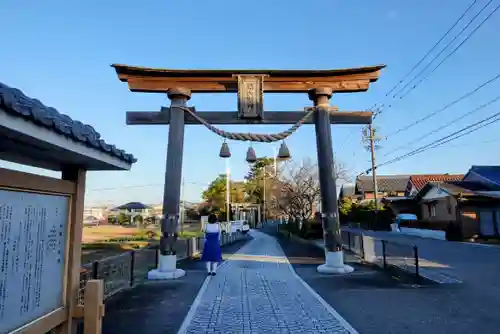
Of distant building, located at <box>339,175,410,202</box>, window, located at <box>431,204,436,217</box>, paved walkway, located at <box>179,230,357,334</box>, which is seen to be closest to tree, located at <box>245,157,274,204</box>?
distant building, located at <box>339,175,410,202</box>

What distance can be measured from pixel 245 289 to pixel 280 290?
0.77 meters

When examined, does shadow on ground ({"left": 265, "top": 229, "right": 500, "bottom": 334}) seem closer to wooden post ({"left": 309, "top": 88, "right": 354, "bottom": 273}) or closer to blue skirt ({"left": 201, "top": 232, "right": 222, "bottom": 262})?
wooden post ({"left": 309, "top": 88, "right": 354, "bottom": 273})

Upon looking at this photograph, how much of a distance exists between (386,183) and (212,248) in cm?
5047

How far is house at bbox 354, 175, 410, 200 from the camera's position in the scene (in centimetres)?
5288

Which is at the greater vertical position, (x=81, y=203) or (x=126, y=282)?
(x=81, y=203)

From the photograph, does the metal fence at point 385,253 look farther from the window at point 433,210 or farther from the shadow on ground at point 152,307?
the window at point 433,210

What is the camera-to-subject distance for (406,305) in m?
6.29

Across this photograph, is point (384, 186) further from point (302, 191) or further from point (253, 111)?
point (253, 111)

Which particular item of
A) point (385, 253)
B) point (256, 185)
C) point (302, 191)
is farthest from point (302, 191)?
point (256, 185)

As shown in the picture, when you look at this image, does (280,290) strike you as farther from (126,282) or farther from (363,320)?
(126,282)

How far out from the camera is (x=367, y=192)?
182 feet

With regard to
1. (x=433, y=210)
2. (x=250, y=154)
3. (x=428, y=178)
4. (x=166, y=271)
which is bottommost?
(x=166, y=271)

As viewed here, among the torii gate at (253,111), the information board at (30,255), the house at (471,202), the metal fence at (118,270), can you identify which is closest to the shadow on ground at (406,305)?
the torii gate at (253,111)

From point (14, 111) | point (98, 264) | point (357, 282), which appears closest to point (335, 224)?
point (357, 282)
